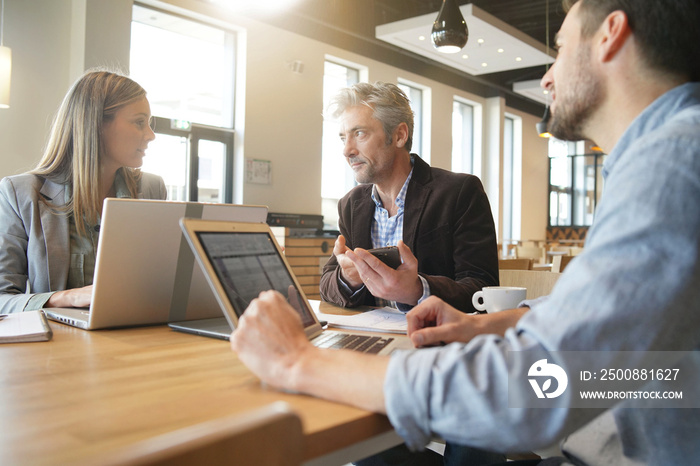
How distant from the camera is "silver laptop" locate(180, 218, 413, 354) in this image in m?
1.09

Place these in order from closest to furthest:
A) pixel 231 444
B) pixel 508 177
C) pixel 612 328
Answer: pixel 231 444
pixel 612 328
pixel 508 177

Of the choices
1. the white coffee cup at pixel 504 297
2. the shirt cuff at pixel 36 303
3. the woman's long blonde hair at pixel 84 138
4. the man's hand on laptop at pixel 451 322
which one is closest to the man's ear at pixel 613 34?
the man's hand on laptop at pixel 451 322

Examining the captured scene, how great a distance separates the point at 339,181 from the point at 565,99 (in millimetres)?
7351

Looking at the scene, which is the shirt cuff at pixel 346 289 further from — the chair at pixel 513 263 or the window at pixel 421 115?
the window at pixel 421 115

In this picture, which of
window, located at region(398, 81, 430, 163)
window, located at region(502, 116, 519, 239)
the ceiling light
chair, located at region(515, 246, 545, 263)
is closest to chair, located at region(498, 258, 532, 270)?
the ceiling light

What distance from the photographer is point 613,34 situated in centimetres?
87

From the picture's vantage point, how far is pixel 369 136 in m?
2.39

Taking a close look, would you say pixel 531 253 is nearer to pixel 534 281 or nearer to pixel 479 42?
pixel 479 42

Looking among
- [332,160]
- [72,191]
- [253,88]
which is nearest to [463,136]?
[332,160]

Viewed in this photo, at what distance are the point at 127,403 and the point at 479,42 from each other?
24.3 feet

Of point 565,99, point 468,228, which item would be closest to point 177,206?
point 565,99

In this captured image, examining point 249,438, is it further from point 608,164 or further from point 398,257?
point 398,257

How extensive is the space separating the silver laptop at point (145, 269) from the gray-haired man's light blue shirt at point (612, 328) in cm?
80

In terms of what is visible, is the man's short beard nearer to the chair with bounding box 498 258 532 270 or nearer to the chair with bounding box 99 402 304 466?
the chair with bounding box 99 402 304 466
